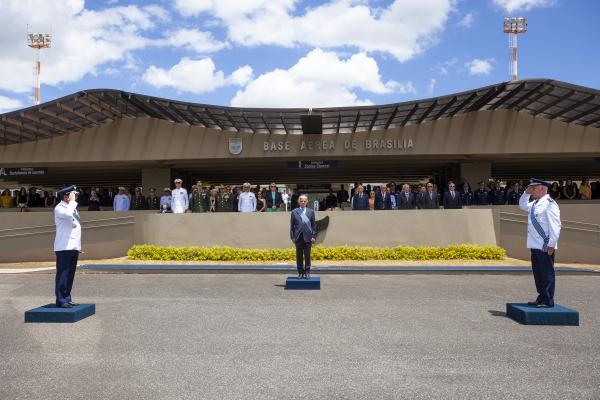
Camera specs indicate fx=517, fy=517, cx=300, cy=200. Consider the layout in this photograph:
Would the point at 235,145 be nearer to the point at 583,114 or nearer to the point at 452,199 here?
the point at 452,199

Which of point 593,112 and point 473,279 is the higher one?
point 593,112

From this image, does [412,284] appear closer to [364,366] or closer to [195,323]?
[195,323]

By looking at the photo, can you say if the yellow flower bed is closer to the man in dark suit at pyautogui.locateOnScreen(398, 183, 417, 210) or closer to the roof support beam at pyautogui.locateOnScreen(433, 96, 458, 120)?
the man in dark suit at pyautogui.locateOnScreen(398, 183, 417, 210)

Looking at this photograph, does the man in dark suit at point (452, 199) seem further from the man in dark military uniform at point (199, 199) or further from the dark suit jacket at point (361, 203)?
the man in dark military uniform at point (199, 199)

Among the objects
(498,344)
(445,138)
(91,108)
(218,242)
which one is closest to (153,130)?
(91,108)

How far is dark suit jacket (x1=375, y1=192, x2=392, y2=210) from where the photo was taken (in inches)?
709

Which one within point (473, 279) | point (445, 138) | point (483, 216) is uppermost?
point (445, 138)

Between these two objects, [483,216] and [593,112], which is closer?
[483,216]

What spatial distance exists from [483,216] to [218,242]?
9216mm

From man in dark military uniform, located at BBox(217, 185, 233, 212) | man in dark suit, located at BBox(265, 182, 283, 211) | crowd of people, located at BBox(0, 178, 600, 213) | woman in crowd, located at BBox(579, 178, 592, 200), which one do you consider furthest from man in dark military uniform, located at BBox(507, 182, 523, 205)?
man in dark military uniform, located at BBox(217, 185, 233, 212)

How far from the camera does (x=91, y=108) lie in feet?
69.4

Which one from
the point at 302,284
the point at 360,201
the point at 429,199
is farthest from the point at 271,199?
the point at 302,284

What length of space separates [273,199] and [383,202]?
12.8 feet

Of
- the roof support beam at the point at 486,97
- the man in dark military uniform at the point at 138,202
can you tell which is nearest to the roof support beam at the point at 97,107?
the man in dark military uniform at the point at 138,202
